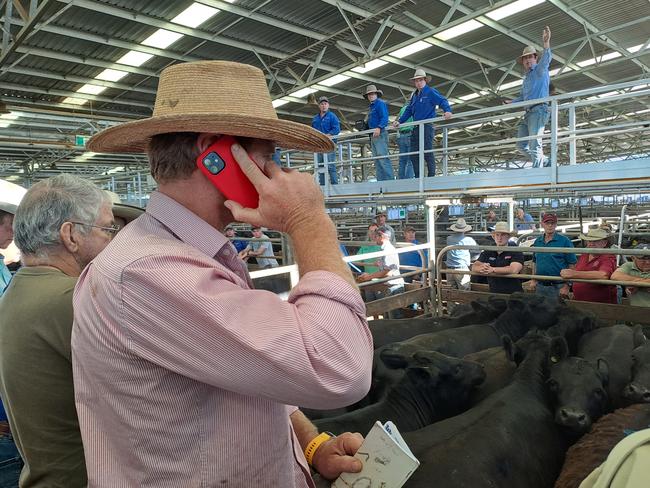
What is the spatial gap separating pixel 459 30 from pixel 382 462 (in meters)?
10.8

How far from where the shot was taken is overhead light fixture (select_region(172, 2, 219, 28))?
862 centimetres

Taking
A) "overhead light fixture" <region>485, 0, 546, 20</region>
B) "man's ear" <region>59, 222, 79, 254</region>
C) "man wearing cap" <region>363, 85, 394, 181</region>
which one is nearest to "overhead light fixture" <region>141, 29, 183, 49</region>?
"man wearing cap" <region>363, 85, 394, 181</region>

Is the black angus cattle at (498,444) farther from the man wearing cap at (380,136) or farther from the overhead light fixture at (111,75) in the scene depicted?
the overhead light fixture at (111,75)

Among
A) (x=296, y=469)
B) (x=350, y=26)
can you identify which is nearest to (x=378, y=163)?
(x=350, y=26)

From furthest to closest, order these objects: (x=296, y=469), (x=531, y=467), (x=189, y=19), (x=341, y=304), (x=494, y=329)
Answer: (x=189, y=19)
(x=494, y=329)
(x=531, y=467)
(x=296, y=469)
(x=341, y=304)

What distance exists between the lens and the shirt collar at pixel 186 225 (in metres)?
1.21

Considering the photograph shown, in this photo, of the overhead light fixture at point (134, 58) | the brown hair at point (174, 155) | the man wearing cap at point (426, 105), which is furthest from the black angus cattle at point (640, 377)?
the overhead light fixture at point (134, 58)

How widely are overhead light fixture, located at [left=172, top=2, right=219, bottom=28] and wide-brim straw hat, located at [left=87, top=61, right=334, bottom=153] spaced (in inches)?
325

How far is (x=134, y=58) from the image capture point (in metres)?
10.8

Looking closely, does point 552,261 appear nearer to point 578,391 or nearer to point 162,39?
point 578,391

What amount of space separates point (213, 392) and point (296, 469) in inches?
16.4

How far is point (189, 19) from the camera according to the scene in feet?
29.6

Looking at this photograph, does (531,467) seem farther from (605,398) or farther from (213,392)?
(213,392)

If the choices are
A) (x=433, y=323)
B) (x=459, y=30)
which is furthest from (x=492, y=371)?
(x=459, y=30)
